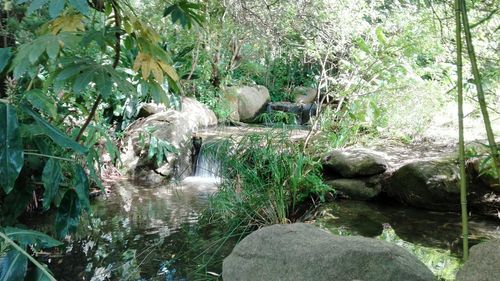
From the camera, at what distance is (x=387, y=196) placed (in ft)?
16.7

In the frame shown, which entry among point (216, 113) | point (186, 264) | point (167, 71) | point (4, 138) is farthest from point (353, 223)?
point (216, 113)

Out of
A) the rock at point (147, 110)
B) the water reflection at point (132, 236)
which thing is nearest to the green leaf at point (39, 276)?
the water reflection at point (132, 236)

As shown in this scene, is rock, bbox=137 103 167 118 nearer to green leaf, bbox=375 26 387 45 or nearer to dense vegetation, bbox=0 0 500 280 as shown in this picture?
dense vegetation, bbox=0 0 500 280

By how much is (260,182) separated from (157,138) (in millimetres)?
3103

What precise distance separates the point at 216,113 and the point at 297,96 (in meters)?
3.12

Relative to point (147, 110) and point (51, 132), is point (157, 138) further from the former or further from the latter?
point (51, 132)

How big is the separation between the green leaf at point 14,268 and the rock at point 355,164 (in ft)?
14.8

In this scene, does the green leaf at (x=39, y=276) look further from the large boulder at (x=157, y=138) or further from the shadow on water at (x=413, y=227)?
the large boulder at (x=157, y=138)

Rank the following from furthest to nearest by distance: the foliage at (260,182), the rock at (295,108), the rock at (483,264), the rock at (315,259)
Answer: the rock at (295,108), the foliage at (260,182), the rock at (315,259), the rock at (483,264)

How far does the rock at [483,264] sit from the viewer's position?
1.59 m

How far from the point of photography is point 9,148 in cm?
97

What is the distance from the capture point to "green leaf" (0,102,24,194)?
965 millimetres

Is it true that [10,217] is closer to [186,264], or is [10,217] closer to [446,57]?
[186,264]

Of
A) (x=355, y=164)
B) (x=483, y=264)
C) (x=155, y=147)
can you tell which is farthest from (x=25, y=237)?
(x=155, y=147)
